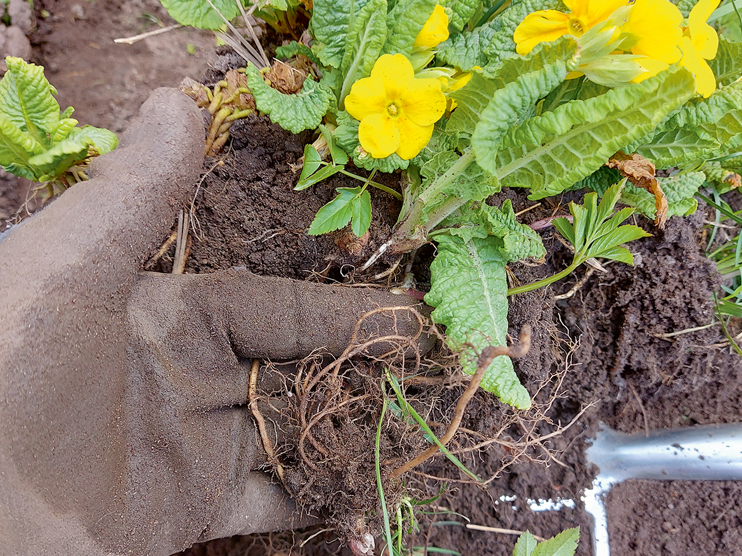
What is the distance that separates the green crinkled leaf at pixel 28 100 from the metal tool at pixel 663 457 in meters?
2.21

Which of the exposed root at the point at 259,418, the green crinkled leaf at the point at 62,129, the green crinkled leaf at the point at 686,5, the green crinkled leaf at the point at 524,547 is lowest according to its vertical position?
the green crinkled leaf at the point at 524,547

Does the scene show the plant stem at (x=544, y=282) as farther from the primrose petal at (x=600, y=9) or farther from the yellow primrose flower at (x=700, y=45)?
the primrose petal at (x=600, y=9)

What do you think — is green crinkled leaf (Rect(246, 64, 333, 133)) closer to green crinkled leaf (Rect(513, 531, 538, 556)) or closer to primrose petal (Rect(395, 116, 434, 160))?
primrose petal (Rect(395, 116, 434, 160))

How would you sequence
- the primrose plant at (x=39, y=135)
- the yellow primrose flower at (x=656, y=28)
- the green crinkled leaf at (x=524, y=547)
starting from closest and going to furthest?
the yellow primrose flower at (x=656, y=28) → the primrose plant at (x=39, y=135) → the green crinkled leaf at (x=524, y=547)

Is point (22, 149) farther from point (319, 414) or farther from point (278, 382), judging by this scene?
point (319, 414)

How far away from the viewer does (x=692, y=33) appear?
1.07 m

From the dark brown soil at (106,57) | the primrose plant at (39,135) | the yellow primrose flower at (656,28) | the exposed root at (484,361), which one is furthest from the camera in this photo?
the dark brown soil at (106,57)

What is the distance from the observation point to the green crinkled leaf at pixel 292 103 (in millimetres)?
1231

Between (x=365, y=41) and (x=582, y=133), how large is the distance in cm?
57

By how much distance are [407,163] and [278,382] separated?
77 cm

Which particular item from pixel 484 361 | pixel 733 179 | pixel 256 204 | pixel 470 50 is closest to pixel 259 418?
pixel 256 204

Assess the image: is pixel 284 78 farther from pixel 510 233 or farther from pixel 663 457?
pixel 663 457

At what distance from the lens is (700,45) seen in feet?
3.56

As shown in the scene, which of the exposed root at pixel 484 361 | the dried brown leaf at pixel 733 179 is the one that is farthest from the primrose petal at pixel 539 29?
the dried brown leaf at pixel 733 179
